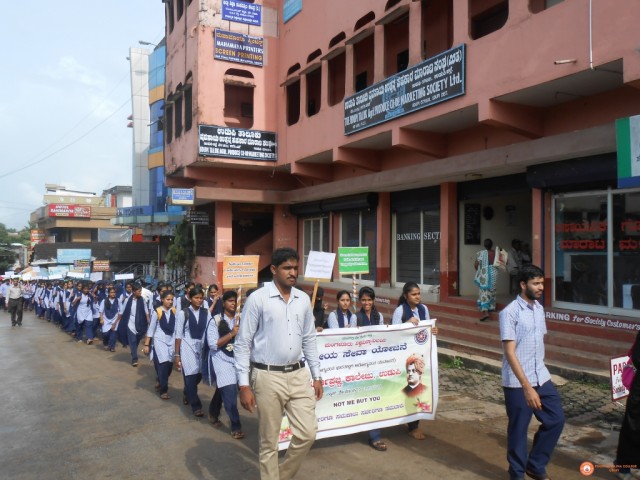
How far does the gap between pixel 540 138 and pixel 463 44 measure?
2315 mm

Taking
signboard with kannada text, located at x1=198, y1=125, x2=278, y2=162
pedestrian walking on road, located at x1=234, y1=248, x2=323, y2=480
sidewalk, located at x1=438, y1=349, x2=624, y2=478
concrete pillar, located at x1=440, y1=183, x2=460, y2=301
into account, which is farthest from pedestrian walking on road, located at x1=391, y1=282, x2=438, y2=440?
signboard with kannada text, located at x1=198, y1=125, x2=278, y2=162

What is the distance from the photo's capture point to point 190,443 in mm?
5445

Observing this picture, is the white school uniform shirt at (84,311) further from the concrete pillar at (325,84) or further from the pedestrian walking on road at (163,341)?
the concrete pillar at (325,84)

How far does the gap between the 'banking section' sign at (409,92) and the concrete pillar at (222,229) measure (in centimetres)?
784

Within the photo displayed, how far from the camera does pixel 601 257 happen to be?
29.5 feet

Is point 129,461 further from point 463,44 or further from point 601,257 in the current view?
point 463,44

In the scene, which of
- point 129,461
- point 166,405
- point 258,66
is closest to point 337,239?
point 258,66

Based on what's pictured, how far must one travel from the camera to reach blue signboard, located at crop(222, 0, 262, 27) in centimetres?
1816

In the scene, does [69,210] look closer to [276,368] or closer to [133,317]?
[133,317]

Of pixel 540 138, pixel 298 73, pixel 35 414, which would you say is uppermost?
pixel 298 73

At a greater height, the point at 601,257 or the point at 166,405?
Result: the point at 601,257

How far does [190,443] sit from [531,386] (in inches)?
138

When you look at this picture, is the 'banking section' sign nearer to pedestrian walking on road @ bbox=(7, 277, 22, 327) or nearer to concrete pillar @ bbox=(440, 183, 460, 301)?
concrete pillar @ bbox=(440, 183, 460, 301)

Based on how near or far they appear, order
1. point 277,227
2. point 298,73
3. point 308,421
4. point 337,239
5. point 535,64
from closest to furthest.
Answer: point 308,421, point 535,64, point 298,73, point 337,239, point 277,227
